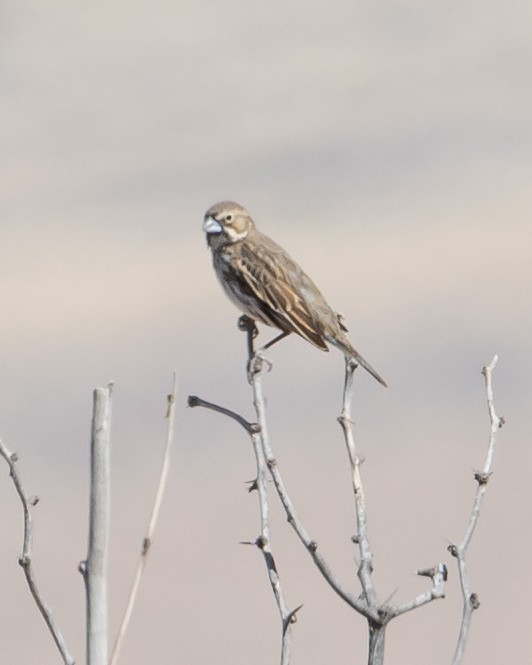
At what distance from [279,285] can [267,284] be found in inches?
2.3

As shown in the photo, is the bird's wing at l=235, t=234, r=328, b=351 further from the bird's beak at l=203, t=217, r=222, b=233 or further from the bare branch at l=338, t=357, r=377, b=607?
the bare branch at l=338, t=357, r=377, b=607

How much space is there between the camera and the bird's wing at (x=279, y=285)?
6.19 meters

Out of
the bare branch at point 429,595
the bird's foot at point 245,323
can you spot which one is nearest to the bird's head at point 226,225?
the bird's foot at point 245,323

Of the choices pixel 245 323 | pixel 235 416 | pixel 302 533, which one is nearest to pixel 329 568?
pixel 302 533

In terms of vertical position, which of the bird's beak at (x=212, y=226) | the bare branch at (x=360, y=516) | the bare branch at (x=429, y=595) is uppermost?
the bird's beak at (x=212, y=226)

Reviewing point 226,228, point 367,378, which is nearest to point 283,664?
point 226,228

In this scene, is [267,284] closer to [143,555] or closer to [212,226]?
[212,226]

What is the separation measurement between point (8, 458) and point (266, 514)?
2.08 feet

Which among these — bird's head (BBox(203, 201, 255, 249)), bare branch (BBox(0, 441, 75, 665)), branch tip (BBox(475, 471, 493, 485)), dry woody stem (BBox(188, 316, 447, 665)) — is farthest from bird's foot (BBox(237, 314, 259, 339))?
bare branch (BBox(0, 441, 75, 665))

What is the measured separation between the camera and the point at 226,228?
6836mm

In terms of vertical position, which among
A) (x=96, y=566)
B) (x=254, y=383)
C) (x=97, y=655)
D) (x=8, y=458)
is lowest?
(x=97, y=655)

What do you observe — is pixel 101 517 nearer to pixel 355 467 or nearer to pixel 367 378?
pixel 355 467

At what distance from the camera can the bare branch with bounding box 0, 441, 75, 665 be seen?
2.31 metres

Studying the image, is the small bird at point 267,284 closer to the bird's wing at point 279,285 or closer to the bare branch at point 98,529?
the bird's wing at point 279,285
